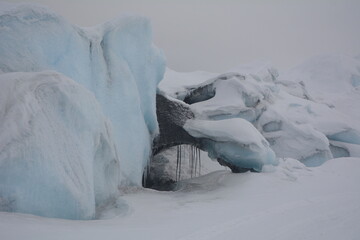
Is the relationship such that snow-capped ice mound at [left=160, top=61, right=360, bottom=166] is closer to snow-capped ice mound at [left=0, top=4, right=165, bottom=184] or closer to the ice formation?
snow-capped ice mound at [left=0, top=4, right=165, bottom=184]

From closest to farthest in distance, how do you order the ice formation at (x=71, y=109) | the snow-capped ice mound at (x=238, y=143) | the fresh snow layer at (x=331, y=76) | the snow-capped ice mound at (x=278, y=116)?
the ice formation at (x=71, y=109) < the snow-capped ice mound at (x=238, y=143) < the snow-capped ice mound at (x=278, y=116) < the fresh snow layer at (x=331, y=76)

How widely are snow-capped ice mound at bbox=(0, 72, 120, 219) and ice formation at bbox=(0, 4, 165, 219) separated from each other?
0.01 meters

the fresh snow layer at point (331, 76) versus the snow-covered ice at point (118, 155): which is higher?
the snow-covered ice at point (118, 155)

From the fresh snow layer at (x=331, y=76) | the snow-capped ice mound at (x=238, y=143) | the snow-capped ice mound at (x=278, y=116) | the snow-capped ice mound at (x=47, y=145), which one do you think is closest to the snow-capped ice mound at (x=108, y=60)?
the snow-capped ice mound at (x=47, y=145)

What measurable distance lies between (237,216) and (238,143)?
16.3 ft

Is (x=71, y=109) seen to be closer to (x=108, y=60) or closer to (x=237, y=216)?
(x=237, y=216)

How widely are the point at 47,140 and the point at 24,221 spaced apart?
120 centimetres

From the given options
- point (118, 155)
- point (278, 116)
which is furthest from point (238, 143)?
point (278, 116)

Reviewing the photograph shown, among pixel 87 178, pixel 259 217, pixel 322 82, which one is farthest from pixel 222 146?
pixel 322 82

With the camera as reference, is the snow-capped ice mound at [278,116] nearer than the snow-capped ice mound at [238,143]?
No

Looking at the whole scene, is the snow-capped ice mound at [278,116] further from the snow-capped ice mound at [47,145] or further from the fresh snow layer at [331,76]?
the fresh snow layer at [331,76]

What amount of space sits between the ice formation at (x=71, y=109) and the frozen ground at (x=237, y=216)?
18.0 inches

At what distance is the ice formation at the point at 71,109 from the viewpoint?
4.07 m

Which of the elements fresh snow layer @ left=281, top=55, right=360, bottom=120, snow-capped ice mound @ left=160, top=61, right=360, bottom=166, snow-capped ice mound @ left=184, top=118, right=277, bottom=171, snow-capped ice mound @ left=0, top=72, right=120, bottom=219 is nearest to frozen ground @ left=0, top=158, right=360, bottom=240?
snow-capped ice mound @ left=0, top=72, right=120, bottom=219
